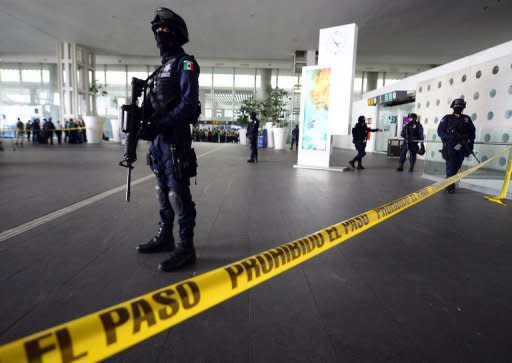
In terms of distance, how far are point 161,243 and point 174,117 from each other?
3.31 ft

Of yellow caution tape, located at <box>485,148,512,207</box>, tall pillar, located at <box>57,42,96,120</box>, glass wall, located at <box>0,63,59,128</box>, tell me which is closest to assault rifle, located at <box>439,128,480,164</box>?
yellow caution tape, located at <box>485,148,512,207</box>

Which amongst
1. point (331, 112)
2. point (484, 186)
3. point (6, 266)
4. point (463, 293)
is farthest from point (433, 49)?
point (6, 266)

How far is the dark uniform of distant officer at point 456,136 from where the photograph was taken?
5.43m

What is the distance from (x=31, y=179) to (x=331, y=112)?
6.78 metres

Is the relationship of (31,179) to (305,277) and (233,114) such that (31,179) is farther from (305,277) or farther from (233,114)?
(233,114)

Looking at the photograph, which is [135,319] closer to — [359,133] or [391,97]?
[359,133]

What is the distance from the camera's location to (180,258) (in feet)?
7.18

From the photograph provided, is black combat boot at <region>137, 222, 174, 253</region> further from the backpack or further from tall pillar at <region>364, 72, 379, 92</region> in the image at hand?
tall pillar at <region>364, 72, 379, 92</region>

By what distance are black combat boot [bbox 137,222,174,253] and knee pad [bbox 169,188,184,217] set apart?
1.08 feet

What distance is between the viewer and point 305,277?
6.91 feet

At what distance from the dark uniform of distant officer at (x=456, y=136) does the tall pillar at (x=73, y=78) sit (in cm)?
1914

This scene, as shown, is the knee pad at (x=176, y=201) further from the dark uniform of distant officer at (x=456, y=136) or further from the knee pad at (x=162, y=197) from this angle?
the dark uniform of distant officer at (x=456, y=136)

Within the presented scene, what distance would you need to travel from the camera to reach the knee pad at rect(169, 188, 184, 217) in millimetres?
2182

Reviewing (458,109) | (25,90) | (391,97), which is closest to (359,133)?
(458,109)
